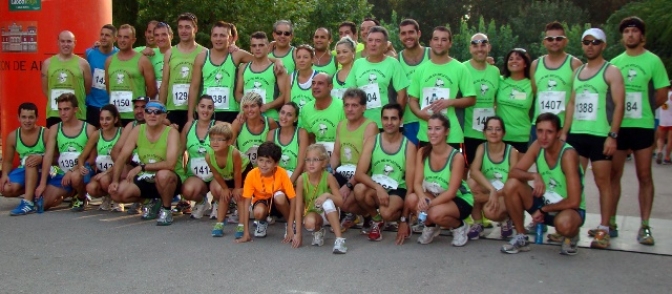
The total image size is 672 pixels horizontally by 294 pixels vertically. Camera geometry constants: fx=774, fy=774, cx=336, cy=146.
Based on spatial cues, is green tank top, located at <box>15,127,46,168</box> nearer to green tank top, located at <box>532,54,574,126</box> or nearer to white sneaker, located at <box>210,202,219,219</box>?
white sneaker, located at <box>210,202,219,219</box>

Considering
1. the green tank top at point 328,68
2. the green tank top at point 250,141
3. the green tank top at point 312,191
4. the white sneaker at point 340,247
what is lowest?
the white sneaker at point 340,247

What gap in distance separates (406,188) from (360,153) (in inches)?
22.1

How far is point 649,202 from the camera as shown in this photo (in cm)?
686

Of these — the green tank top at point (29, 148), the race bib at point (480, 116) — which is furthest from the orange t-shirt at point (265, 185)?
the green tank top at point (29, 148)

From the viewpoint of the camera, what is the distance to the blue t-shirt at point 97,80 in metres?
9.01

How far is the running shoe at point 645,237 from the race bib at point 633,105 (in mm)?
984

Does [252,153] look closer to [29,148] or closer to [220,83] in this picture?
[220,83]

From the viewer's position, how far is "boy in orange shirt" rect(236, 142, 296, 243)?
268 inches

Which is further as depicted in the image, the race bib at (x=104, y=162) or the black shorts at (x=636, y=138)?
the race bib at (x=104, y=162)

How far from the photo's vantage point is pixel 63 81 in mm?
8758

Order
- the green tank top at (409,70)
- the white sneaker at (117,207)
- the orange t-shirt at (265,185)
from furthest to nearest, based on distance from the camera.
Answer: the white sneaker at (117,207) → the green tank top at (409,70) → the orange t-shirt at (265,185)

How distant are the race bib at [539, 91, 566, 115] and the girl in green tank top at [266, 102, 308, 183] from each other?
2.24m

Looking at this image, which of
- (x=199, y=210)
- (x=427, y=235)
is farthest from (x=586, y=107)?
(x=199, y=210)

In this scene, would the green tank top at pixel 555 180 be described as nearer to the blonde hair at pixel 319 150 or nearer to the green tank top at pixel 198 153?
the blonde hair at pixel 319 150
